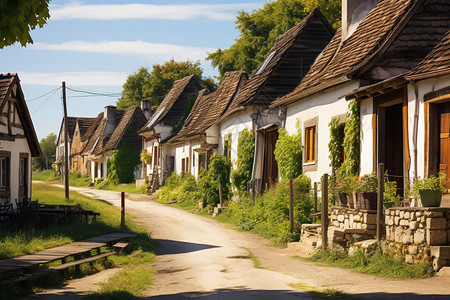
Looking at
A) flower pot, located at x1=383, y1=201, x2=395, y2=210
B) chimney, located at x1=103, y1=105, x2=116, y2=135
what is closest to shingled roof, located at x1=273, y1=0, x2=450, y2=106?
flower pot, located at x1=383, y1=201, x2=395, y2=210

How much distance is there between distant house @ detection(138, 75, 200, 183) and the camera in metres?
44.1

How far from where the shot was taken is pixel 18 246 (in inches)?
631

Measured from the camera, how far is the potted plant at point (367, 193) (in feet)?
46.9

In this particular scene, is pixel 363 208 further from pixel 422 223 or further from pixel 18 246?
pixel 18 246

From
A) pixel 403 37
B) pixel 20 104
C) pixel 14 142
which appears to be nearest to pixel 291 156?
pixel 403 37

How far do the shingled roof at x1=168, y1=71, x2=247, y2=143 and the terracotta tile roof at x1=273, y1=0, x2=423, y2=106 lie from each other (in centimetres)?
1068

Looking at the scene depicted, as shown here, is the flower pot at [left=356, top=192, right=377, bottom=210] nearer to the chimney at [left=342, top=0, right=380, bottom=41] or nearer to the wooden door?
the wooden door

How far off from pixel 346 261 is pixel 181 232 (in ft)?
29.1

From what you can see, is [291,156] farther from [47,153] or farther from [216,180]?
[47,153]

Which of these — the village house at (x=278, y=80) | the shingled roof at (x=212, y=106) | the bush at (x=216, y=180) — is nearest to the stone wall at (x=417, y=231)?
the village house at (x=278, y=80)

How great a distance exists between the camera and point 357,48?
61.9 feet

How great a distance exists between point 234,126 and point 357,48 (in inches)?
472

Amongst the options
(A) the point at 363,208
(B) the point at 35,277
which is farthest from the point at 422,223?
(B) the point at 35,277

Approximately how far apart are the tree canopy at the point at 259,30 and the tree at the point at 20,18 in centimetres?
3710
